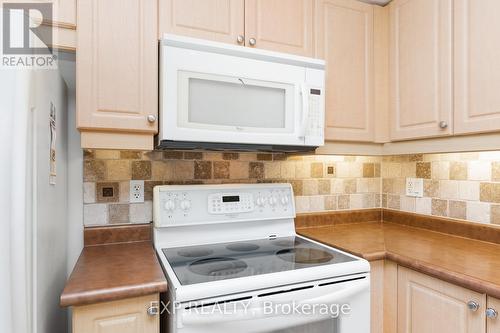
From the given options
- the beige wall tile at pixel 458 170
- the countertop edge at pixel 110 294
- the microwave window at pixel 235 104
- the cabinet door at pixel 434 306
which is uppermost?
the microwave window at pixel 235 104

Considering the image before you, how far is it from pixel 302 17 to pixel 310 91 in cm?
39

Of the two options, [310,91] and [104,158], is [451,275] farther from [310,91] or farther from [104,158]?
[104,158]

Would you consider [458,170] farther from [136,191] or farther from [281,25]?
[136,191]

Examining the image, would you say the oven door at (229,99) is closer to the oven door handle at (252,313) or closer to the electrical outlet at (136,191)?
the electrical outlet at (136,191)

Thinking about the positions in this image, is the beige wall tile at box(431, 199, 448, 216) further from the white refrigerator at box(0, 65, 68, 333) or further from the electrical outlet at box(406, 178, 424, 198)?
the white refrigerator at box(0, 65, 68, 333)

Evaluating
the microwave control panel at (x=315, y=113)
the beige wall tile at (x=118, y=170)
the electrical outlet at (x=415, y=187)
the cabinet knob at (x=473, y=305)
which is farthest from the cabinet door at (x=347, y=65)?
the beige wall tile at (x=118, y=170)

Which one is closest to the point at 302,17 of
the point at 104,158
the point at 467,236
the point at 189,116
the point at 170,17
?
the point at 170,17

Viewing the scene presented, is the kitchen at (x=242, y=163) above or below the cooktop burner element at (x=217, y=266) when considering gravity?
above

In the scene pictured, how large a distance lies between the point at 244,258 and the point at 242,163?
23.9 inches

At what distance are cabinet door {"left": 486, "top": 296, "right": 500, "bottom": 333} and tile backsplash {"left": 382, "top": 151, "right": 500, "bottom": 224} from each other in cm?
68

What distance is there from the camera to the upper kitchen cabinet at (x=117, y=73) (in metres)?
1.17

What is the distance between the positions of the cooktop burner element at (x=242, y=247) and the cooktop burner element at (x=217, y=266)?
0.16 metres

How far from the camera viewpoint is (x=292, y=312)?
1074 mm

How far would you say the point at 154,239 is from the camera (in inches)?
57.6
